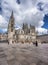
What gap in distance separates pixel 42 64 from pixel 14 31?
18310 cm

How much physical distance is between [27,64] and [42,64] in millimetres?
1577

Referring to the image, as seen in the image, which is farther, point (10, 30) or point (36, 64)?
point (10, 30)

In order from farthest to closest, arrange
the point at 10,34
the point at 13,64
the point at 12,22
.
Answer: the point at 12,22
the point at 10,34
the point at 13,64

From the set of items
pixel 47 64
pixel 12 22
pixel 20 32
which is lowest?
pixel 47 64

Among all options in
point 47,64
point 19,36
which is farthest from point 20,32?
point 47,64

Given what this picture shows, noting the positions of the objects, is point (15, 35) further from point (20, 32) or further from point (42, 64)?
point (42, 64)

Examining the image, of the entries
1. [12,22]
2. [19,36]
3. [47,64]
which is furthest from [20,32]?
[47,64]

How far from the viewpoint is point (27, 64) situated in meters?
11.5

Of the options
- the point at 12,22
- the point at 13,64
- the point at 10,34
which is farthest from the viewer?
the point at 12,22

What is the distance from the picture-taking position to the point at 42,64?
11.5 metres

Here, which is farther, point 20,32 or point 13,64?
point 20,32

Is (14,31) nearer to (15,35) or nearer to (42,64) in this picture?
(15,35)

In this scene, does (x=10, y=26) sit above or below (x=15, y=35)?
above

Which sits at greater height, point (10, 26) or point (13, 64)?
point (10, 26)
